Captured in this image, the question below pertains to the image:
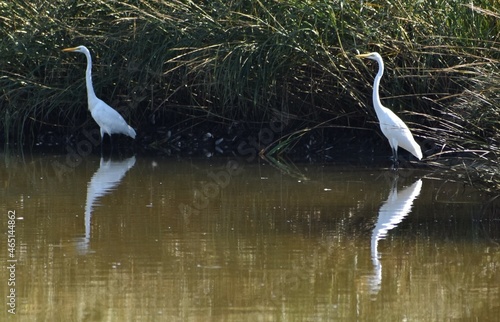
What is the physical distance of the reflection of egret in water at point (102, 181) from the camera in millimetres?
6698

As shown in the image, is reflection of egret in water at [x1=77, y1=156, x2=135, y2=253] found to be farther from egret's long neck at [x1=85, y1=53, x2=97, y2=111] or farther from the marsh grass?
the marsh grass

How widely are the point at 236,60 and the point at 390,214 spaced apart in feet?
11.3

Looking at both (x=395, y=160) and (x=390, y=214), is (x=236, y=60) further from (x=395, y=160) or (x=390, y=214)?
(x=390, y=214)

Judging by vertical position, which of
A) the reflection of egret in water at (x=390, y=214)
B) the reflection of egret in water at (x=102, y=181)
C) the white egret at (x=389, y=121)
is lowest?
the reflection of egret in water at (x=102, y=181)

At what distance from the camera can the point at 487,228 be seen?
664 centimetres

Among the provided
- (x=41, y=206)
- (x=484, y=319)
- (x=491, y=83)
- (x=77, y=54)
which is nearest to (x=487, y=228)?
(x=491, y=83)

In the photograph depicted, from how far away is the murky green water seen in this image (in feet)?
16.0

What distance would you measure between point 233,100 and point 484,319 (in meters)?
6.56

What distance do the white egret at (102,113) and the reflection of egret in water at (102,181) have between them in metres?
0.44

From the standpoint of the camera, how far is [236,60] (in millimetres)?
10180

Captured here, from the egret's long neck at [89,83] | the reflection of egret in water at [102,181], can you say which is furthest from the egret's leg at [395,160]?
the egret's long neck at [89,83]

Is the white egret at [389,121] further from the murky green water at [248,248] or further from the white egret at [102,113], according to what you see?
the white egret at [102,113]

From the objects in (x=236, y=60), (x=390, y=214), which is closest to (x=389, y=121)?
(x=236, y=60)

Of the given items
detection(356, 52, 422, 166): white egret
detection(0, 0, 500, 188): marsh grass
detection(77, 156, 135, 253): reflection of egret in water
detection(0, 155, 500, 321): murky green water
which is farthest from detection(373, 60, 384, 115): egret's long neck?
detection(77, 156, 135, 253): reflection of egret in water
